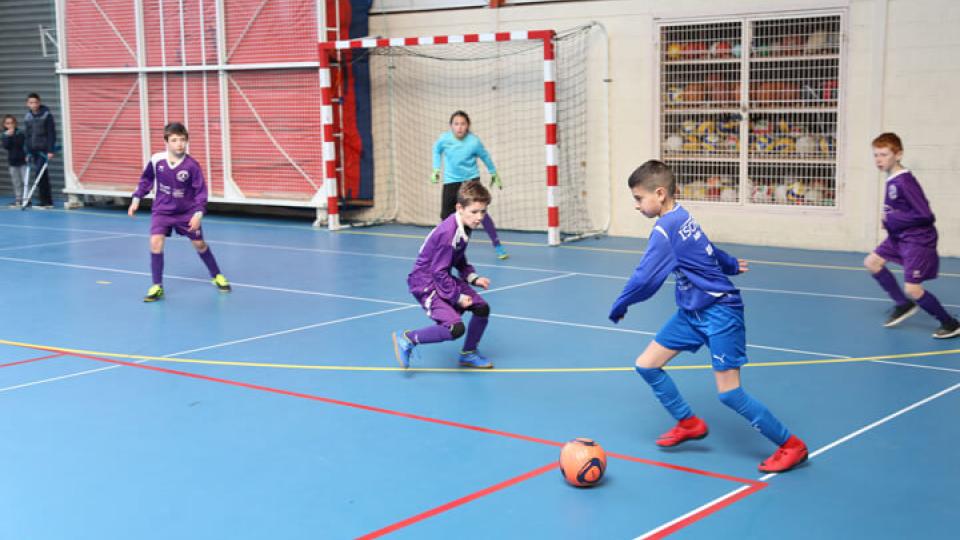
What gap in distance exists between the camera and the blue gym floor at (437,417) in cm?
513

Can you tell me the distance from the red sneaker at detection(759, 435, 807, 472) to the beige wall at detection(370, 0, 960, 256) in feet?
29.0

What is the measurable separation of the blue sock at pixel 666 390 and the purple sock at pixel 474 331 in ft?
7.23

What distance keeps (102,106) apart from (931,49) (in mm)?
15342

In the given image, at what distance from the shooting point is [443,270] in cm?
793

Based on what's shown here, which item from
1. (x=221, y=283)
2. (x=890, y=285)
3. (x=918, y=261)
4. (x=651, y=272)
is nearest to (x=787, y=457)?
(x=651, y=272)

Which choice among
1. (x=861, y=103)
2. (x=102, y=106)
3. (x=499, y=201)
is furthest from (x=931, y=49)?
(x=102, y=106)

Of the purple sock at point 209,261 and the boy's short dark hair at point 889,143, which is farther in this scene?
the purple sock at point 209,261

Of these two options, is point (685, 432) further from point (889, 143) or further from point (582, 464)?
point (889, 143)

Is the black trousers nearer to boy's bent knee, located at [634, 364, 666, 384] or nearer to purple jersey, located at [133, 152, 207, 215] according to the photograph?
purple jersey, located at [133, 152, 207, 215]

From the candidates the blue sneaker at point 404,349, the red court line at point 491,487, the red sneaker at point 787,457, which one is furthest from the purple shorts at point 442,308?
the red sneaker at point 787,457

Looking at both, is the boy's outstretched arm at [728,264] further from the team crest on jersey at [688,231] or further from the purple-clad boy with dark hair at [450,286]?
the purple-clad boy with dark hair at [450,286]

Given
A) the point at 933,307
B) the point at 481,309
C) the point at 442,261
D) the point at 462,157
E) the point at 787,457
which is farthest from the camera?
the point at 462,157

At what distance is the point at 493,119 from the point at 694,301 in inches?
462

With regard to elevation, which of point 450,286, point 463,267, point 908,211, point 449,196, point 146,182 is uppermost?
point 146,182
